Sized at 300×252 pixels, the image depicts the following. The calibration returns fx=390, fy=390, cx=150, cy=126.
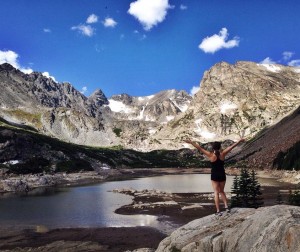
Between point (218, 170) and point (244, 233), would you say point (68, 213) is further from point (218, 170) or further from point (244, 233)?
point (244, 233)

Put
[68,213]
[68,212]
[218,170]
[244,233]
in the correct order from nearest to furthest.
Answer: [244,233] < [218,170] < [68,213] < [68,212]

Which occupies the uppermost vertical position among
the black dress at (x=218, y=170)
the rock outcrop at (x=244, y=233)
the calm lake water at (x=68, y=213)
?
the black dress at (x=218, y=170)

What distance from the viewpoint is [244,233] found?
21.7 metres

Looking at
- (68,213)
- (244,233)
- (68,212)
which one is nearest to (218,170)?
(244,233)

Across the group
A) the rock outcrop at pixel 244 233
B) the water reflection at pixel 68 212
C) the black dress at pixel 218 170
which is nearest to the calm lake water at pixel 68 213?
the water reflection at pixel 68 212

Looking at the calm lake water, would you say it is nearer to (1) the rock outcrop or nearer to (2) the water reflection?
(2) the water reflection

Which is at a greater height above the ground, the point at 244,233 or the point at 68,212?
the point at 244,233

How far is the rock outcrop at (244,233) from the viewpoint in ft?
62.2

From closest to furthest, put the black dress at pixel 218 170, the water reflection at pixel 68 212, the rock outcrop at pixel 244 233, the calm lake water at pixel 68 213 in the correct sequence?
the rock outcrop at pixel 244 233 → the black dress at pixel 218 170 → the calm lake water at pixel 68 213 → the water reflection at pixel 68 212

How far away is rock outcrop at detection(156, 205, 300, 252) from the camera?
19.0m

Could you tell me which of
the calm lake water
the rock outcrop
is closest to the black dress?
→ the rock outcrop

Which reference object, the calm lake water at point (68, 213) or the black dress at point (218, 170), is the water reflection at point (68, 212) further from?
the black dress at point (218, 170)

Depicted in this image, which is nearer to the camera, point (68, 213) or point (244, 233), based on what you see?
point (244, 233)

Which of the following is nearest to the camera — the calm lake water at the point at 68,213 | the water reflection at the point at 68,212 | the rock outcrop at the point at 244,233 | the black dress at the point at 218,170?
the rock outcrop at the point at 244,233
